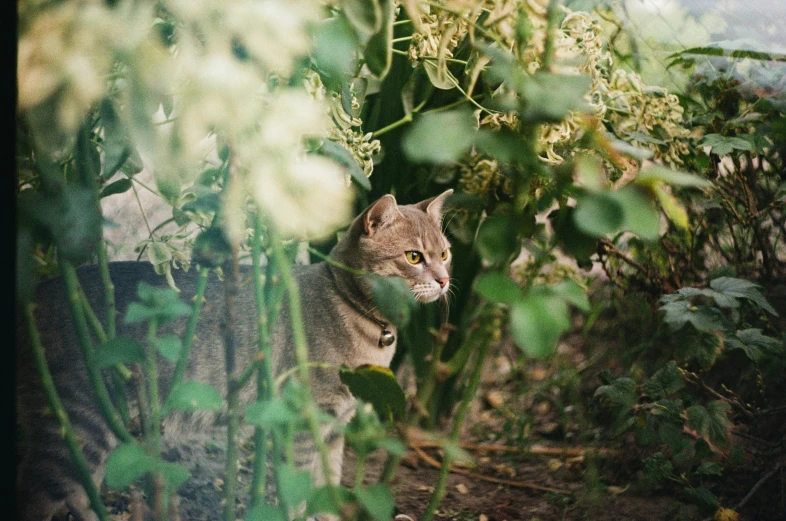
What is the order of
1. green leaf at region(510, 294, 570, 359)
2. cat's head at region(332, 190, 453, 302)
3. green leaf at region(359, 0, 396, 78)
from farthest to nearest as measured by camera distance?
cat's head at region(332, 190, 453, 302) → green leaf at region(359, 0, 396, 78) → green leaf at region(510, 294, 570, 359)

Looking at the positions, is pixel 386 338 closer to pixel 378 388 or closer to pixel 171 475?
pixel 378 388

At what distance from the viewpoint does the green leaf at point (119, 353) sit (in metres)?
0.72

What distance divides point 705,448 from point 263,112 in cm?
108

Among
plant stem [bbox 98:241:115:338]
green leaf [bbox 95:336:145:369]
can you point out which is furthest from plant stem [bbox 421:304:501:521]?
plant stem [bbox 98:241:115:338]

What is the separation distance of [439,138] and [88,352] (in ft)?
1.81

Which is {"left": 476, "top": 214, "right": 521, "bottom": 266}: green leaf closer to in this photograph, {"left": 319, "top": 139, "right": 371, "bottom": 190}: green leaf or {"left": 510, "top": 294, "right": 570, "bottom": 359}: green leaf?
{"left": 510, "top": 294, "right": 570, "bottom": 359}: green leaf

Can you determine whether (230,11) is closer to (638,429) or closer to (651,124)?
(651,124)

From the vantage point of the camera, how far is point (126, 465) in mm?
690

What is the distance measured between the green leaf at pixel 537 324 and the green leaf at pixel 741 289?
2.38 ft

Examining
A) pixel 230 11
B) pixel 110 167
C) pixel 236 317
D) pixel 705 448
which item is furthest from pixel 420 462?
pixel 230 11

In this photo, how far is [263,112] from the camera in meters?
0.68

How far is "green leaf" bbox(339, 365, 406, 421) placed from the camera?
812mm

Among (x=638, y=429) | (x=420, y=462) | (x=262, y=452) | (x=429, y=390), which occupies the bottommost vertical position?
(x=420, y=462)

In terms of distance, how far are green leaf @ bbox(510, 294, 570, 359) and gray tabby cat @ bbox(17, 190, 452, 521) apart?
→ 286 millimetres
